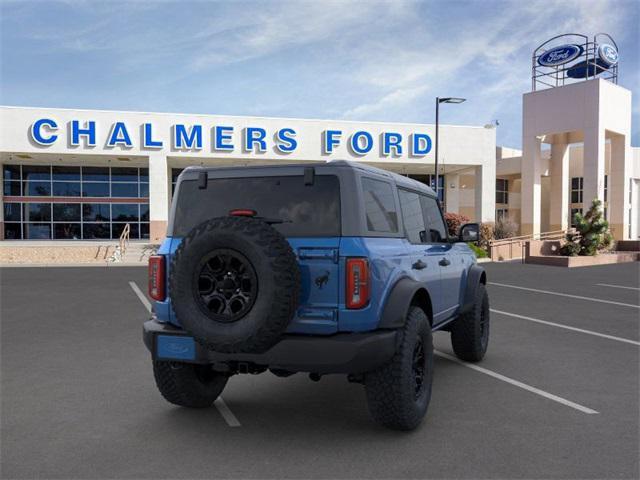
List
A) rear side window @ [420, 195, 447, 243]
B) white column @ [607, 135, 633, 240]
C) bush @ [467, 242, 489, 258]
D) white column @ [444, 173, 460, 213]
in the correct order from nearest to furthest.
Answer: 1. rear side window @ [420, 195, 447, 243]
2. bush @ [467, 242, 489, 258]
3. white column @ [607, 135, 633, 240]
4. white column @ [444, 173, 460, 213]

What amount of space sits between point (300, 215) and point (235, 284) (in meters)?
0.73

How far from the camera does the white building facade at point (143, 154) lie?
97.8 ft

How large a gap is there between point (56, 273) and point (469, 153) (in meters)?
24.9

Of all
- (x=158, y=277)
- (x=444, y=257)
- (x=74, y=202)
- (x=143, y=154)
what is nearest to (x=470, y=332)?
(x=444, y=257)

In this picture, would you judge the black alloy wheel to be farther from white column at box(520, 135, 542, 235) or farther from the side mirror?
white column at box(520, 135, 542, 235)

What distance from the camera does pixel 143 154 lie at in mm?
30797

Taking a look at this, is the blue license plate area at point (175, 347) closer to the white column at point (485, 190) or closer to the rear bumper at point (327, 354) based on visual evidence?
the rear bumper at point (327, 354)

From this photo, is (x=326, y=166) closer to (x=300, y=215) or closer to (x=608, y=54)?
(x=300, y=215)

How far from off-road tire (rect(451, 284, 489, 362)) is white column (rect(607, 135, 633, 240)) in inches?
1250

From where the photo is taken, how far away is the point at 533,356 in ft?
22.9

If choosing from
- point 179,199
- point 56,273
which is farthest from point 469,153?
point 179,199

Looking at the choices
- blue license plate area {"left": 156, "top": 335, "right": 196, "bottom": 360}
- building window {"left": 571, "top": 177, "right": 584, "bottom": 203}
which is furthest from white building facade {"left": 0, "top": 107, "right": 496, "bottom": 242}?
blue license plate area {"left": 156, "top": 335, "right": 196, "bottom": 360}

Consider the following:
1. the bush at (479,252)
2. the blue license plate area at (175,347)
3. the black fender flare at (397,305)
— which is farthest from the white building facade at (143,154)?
the black fender flare at (397,305)

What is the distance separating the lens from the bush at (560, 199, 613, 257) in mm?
24594
